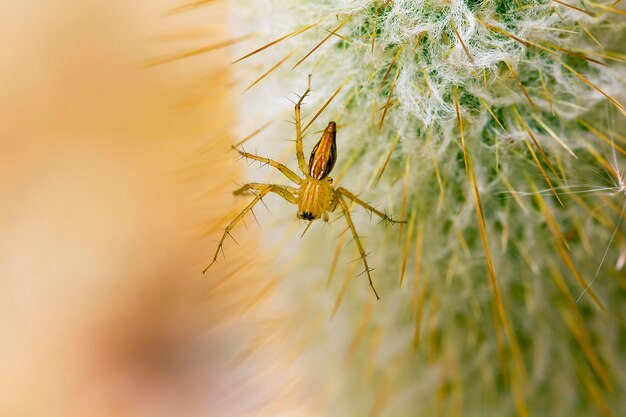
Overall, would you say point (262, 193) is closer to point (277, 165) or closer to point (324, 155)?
point (277, 165)

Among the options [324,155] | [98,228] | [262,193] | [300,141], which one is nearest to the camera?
[324,155]

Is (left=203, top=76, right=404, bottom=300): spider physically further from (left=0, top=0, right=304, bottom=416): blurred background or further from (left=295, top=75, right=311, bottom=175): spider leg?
(left=0, top=0, right=304, bottom=416): blurred background

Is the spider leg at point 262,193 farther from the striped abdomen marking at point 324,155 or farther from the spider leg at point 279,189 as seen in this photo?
the striped abdomen marking at point 324,155

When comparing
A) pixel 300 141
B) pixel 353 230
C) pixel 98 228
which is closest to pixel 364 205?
pixel 353 230

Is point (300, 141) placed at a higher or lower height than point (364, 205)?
higher

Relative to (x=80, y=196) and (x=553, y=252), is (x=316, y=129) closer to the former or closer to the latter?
(x=553, y=252)
